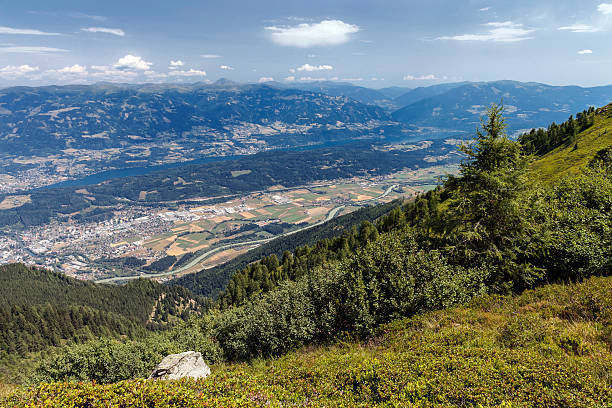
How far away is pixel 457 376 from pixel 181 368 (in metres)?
15.4

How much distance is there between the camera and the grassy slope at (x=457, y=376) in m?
8.58

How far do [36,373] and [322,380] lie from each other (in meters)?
36.9

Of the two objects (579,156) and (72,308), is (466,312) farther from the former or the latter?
(72,308)

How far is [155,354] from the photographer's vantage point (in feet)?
103

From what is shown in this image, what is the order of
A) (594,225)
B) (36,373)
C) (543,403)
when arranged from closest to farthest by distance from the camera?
(543,403), (594,225), (36,373)

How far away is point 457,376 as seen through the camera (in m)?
9.62

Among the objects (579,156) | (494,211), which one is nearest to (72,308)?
(494,211)

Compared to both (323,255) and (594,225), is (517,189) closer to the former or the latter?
(594,225)

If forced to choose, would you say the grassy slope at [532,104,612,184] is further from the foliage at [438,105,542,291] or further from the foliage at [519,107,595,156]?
the foliage at [438,105,542,291]

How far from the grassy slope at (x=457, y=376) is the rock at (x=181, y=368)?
6812 millimetres

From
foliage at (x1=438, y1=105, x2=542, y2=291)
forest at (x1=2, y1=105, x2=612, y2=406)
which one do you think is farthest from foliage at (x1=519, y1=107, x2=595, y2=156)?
foliage at (x1=438, y1=105, x2=542, y2=291)

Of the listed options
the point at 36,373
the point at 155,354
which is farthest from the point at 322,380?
the point at 36,373

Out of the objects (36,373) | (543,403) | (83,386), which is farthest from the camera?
(36,373)

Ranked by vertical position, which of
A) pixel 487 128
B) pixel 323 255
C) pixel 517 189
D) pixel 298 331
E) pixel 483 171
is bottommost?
pixel 323 255
